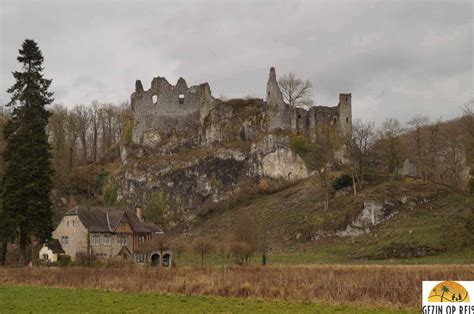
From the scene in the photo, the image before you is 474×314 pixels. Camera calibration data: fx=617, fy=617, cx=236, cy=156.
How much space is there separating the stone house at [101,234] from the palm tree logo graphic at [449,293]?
41.0m

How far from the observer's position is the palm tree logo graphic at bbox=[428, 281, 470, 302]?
51.3 ft

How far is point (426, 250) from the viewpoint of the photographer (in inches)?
1799

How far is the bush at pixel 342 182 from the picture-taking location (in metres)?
65.3

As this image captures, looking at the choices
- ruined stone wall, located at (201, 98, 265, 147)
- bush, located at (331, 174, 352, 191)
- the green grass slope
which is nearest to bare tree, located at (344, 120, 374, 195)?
bush, located at (331, 174, 352, 191)

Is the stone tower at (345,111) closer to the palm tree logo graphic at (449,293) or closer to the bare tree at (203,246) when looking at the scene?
the bare tree at (203,246)

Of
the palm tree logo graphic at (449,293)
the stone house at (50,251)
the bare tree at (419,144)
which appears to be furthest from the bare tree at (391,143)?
the palm tree logo graphic at (449,293)

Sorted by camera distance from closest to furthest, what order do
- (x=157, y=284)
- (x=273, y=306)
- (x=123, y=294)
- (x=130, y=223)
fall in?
(x=273, y=306)
(x=123, y=294)
(x=157, y=284)
(x=130, y=223)

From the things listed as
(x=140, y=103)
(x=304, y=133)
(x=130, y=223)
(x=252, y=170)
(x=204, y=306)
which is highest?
(x=140, y=103)

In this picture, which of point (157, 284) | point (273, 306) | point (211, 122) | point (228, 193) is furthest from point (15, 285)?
point (211, 122)

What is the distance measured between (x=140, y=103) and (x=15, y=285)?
2155 inches

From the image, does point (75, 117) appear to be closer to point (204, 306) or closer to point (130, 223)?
point (130, 223)

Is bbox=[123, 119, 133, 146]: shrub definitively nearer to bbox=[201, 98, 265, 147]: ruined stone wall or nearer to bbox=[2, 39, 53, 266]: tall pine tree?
bbox=[201, 98, 265, 147]: ruined stone wall

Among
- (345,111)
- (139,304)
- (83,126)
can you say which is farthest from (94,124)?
(139,304)

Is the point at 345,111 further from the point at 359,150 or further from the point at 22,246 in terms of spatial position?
the point at 22,246
